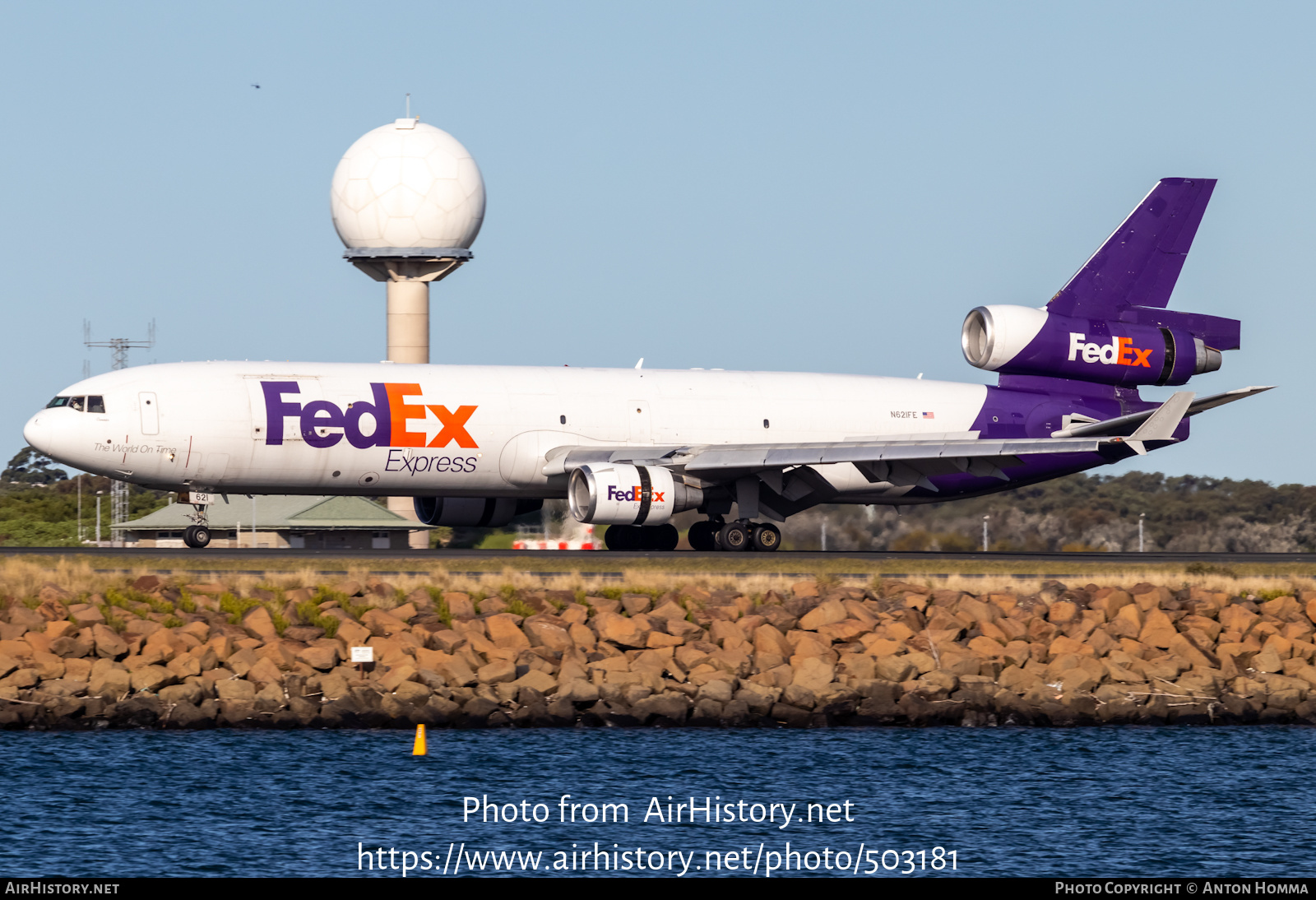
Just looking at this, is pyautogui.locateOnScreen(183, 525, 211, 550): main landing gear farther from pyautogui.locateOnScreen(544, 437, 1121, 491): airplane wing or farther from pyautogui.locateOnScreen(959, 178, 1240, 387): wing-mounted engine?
pyautogui.locateOnScreen(959, 178, 1240, 387): wing-mounted engine

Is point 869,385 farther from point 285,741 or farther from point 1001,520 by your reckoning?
point 285,741

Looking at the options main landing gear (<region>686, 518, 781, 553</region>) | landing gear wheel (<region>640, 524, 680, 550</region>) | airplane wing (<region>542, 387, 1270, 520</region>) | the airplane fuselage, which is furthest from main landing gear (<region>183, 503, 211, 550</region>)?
main landing gear (<region>686, 518, 781, 553</region>)

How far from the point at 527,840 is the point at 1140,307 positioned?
3273cm

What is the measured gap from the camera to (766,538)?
4144 centimetres

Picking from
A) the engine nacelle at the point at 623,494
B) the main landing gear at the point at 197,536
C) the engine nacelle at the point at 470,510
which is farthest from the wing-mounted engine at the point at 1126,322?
the main landing gear at the point at 197,536

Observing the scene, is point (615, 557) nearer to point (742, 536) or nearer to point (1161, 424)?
point (742, 536)

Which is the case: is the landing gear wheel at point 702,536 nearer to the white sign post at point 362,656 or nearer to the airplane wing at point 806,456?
the airplane wing at point 806,456

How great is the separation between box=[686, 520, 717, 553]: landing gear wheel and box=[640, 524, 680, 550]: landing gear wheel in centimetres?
51

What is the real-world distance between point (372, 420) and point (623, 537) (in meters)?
8.25

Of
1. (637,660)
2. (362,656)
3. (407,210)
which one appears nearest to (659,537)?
(637,660)

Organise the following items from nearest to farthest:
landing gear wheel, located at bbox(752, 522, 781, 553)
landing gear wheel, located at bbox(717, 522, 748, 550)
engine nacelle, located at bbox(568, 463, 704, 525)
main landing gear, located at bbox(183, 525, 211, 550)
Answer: engine nacelle, located at bbox(568, 463, 704, 525), main landing gear, located at bbox(183, 525, 211, 550), landing gear wheel, located at bbox(717, 522, 748, 550), landing gear wheel, located at bbox(752, 522, 781, 553)

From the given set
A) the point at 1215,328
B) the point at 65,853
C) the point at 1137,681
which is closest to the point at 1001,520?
the point at 1215,328

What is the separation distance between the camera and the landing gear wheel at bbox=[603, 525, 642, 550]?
43.9 m
